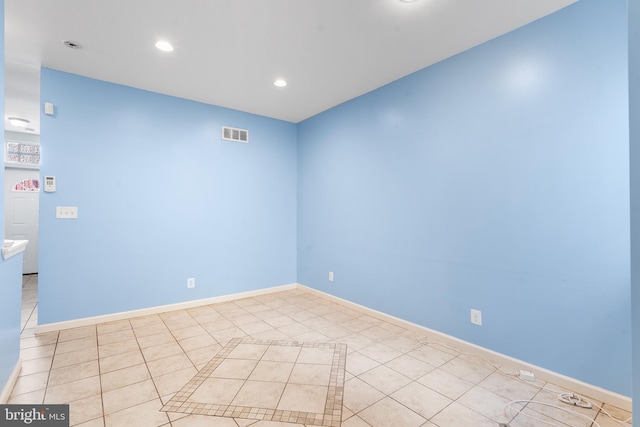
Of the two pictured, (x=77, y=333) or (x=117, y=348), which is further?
(x=77, y=333)

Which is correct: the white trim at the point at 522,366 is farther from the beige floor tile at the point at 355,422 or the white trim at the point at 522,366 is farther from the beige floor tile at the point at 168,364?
the beige floor tile at the point at 168,364

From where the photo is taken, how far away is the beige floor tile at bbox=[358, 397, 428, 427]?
1.83 m

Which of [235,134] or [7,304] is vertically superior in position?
[235,134]

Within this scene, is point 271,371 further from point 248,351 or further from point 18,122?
point 18,122

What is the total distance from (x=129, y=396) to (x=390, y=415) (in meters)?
1.78

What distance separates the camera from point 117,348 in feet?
9.31

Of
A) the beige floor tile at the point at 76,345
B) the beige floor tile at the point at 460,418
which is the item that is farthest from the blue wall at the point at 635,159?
the beige floor tile at the point at 76,345

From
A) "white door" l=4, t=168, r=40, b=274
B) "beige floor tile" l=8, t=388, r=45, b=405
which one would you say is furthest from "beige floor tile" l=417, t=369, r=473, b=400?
"white door" l=4, t=168, r=40, b=274

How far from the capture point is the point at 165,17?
2.39 m

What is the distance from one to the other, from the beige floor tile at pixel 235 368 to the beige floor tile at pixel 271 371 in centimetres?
5

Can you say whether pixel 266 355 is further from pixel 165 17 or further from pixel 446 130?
pixel 165 17

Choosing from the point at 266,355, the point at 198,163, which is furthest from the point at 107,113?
the point at 266,355

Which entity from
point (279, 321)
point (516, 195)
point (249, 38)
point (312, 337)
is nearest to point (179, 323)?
point (279, 321)

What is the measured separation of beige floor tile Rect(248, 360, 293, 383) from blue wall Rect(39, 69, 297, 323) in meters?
2.06
